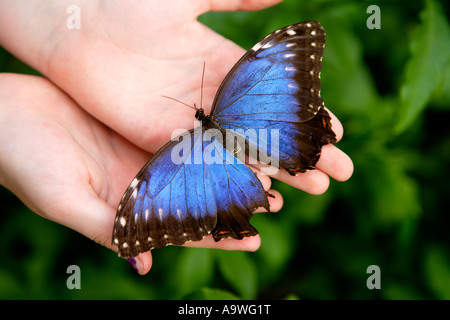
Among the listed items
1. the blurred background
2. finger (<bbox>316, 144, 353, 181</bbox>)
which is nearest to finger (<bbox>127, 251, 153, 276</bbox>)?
the blurred background

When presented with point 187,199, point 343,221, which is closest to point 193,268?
point 187,199

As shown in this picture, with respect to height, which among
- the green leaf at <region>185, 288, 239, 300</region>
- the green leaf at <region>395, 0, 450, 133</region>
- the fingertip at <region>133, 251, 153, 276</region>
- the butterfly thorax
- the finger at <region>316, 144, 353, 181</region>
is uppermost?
the green leaf at <region>395, 0, 450, 133</region>

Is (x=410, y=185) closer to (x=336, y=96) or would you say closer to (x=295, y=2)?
(x=336, y=96)

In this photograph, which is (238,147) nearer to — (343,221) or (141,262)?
(141,262)

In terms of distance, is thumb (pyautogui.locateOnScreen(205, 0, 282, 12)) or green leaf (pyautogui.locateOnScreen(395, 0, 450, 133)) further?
thumb (pyautogui.locateOnScreen(205, 0, 282, 12))

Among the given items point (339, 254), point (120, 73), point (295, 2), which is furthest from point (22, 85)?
point (339, 254)

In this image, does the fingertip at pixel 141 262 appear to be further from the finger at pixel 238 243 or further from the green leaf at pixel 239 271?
the green leaf at pixel 239 271

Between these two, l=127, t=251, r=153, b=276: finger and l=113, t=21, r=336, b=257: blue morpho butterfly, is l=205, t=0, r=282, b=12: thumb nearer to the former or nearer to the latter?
l=113, t=21, r=336, b=257: blue morpho butterfly
